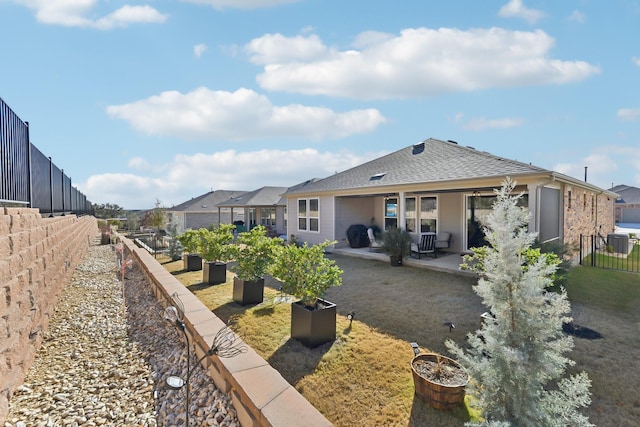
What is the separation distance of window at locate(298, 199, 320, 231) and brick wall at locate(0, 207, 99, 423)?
9.84 meters

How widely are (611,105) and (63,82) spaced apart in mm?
19377

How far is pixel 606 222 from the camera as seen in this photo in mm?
16719

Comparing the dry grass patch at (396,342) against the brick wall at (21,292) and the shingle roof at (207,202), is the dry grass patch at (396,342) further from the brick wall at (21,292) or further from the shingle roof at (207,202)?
the shingle roof at (207,202)

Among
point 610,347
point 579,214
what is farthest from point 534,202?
point 579,214

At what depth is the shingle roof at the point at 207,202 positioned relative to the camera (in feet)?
105

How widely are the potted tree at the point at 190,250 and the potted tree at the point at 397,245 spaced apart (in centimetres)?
554

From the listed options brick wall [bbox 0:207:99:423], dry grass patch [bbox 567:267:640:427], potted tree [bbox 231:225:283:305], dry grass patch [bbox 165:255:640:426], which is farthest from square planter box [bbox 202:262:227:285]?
dry grass patch [bbox 567:267:640:427]

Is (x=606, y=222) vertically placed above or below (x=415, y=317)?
above

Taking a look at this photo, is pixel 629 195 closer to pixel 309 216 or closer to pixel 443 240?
pixel 443 240

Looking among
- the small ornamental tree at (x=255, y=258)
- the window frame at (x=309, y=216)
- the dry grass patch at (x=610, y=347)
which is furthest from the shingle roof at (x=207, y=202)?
the dry grass patch at (x=610, y=347)

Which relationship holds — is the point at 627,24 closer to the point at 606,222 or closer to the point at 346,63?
the point at 346,63

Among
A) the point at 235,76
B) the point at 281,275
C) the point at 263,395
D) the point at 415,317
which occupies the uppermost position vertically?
the point at 235,76

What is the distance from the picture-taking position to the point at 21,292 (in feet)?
11.2

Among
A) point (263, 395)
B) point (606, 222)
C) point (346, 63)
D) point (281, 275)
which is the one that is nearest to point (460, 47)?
point (346, 63)
